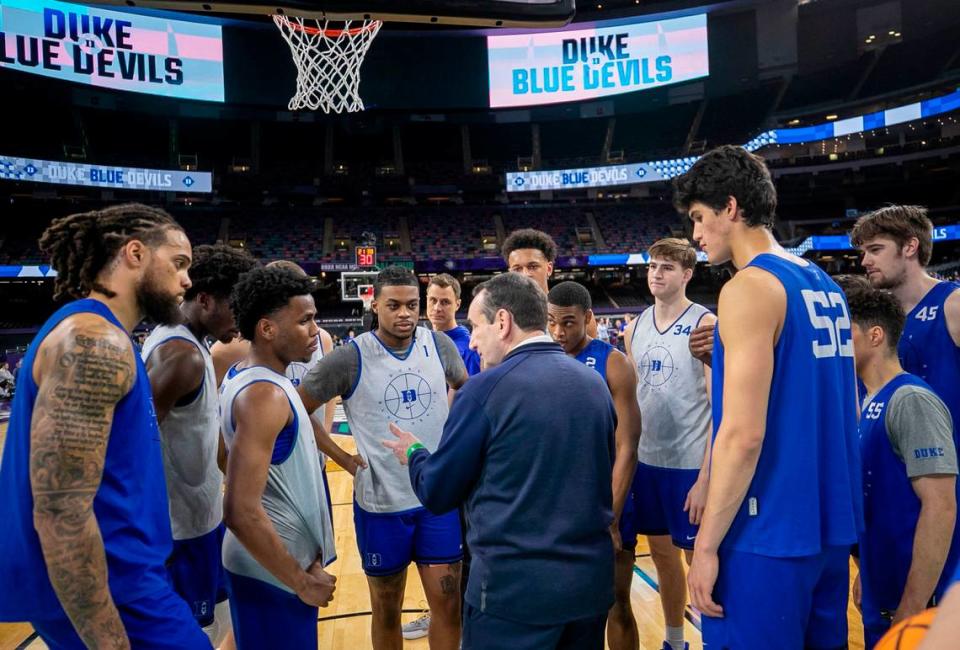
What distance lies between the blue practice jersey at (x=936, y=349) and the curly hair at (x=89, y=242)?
12.1 ft

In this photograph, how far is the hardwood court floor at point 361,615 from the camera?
398 centimetres

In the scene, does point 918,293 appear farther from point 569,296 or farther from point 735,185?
point 735,185

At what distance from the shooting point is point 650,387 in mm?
3867

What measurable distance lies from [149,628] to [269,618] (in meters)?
0.63

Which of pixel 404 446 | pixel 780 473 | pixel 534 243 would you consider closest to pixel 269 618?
pixel 404 446

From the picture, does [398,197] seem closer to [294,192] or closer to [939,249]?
[294,192]

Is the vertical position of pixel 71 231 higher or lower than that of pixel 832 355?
higher

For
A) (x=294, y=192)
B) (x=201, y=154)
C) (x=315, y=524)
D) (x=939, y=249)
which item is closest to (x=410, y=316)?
(x=315, y=524)

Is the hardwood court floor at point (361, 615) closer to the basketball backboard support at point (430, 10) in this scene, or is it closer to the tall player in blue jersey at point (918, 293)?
the tall player in blue jersey at point (918, 293)

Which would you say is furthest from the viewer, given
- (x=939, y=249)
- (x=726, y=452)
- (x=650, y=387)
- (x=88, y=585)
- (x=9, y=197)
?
(x=939, y=249)

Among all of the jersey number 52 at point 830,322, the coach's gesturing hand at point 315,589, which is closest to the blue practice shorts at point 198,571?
the coach's gesturing hand at point 315,589

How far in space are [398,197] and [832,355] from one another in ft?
120

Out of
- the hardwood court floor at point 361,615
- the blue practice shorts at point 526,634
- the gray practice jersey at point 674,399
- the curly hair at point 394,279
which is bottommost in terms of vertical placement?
the hardwood court floor at point 361,615

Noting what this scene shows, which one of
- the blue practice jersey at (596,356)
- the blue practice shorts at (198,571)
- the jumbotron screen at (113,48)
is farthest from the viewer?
the jumbotron screen at (113,48)
